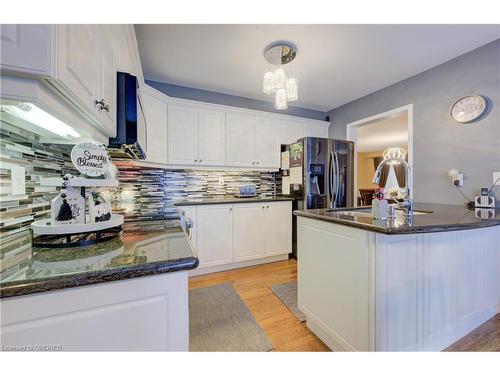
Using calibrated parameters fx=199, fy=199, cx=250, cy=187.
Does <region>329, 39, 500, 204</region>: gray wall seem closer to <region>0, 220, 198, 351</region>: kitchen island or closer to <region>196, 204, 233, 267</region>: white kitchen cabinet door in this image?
<region>196, 204, 233, 267</region>: white kitchen cabinet door

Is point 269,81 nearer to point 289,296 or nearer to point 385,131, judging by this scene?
point 289,296

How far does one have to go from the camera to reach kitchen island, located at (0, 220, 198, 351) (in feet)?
1.67

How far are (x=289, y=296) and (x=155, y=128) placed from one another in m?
2.33

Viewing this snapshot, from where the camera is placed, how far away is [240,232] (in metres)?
2.62

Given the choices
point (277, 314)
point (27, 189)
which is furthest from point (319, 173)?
point (27, 189)

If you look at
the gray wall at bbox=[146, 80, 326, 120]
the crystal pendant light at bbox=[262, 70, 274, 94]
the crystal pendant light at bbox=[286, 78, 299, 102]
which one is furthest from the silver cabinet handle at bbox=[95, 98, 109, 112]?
the gray wall at bbox=[146, 80, 326, 120]

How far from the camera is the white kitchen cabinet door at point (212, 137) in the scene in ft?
8.68

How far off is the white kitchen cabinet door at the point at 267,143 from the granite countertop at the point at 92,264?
2.30 m

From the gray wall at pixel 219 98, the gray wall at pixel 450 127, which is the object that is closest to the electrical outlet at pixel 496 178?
the gray wall at pixel 450 127

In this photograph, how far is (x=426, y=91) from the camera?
2283 millimetres

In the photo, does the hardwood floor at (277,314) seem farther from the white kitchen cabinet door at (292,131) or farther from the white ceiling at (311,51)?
the white ceiling at (311,51)

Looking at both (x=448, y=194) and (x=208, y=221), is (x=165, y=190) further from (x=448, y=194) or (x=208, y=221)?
(x=448, y=194)

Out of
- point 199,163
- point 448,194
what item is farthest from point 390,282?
point 199,163
